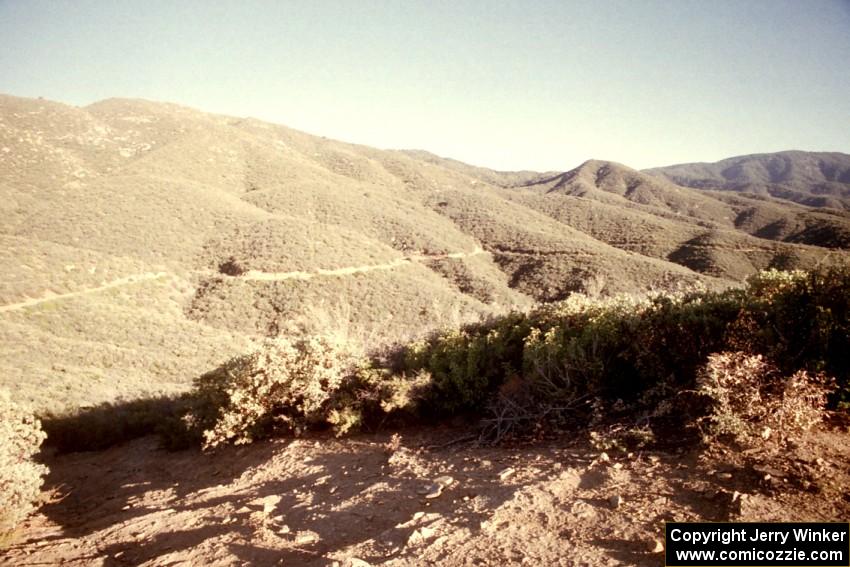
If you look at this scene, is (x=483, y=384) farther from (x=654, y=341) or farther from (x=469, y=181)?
(x=469, y=181)

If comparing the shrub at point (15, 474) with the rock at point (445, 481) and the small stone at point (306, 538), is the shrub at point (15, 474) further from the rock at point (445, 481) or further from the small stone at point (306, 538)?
the rock at point (445, 481)

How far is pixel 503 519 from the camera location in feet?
11.1

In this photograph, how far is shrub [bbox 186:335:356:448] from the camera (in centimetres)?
703

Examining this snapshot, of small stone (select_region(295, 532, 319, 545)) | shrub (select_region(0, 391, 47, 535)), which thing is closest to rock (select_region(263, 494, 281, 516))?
small stone (select_region(295, 532, 319, 545))

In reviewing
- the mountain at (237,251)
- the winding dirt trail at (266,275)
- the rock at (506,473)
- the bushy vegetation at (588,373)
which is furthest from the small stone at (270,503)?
the winding dirt trail at (266,275)

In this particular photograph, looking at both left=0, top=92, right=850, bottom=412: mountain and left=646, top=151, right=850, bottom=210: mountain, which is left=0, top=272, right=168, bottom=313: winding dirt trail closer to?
left=0, top=92, right=850, bottom=412: mountain

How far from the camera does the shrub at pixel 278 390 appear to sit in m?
7.03

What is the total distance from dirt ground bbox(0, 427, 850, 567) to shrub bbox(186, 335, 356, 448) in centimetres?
105

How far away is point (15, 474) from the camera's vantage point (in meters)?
5.81

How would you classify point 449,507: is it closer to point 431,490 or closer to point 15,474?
point 431,490

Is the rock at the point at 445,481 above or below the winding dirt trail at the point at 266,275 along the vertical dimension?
below

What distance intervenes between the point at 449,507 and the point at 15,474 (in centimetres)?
636

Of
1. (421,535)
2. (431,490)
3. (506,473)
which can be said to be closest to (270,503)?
(431,490)

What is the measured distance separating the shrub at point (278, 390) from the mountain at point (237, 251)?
2.21 meters
